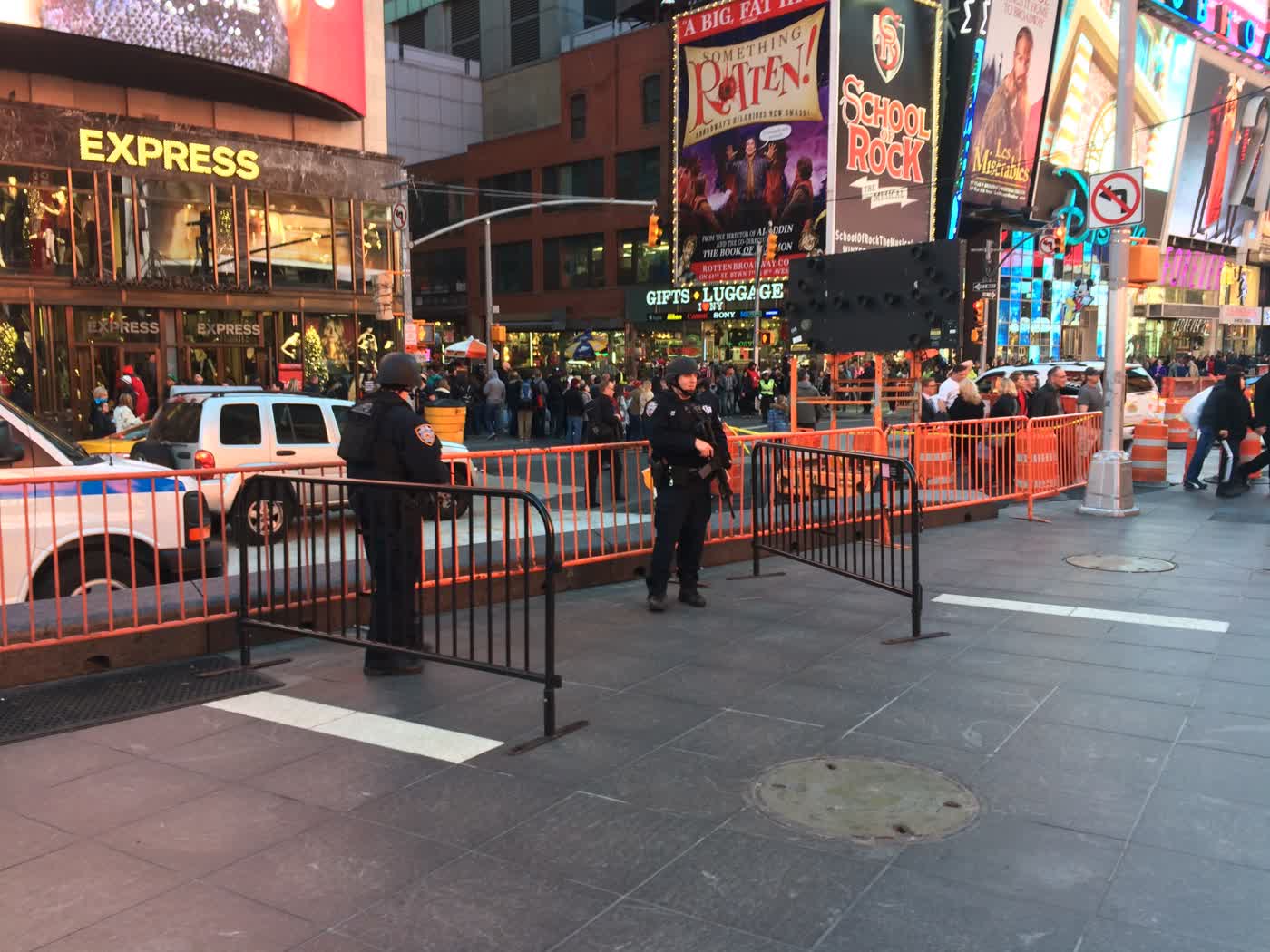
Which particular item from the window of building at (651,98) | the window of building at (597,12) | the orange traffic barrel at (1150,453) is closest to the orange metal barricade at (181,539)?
the orange traffic barrel at (1150,453)

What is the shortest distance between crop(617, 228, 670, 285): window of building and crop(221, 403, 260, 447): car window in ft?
125

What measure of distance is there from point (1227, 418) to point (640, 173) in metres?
38.7

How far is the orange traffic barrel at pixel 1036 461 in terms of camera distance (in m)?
13.0

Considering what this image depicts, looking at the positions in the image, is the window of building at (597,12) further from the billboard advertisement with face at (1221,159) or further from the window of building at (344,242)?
the window of building at (344,242)

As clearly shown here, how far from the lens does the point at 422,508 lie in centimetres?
598

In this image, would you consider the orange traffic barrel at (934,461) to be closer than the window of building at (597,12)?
Yes

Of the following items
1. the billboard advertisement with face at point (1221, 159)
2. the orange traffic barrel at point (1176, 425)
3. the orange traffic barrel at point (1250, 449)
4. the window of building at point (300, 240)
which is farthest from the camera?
the billboard advertisement with face at point (1221, 159)

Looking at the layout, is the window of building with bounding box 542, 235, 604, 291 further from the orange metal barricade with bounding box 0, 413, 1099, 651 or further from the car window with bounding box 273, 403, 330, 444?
the orange metal barricade with bounding box 0, 413, 1099, 651

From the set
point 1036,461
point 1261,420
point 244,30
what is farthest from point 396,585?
point 244,30

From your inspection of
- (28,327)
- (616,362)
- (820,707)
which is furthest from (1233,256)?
(820,707)

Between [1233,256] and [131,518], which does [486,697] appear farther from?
[1233,256]

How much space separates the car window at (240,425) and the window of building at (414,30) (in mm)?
61312

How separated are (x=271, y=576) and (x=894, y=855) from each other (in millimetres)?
4179

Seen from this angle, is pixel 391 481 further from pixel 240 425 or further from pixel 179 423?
pixel 179 423
